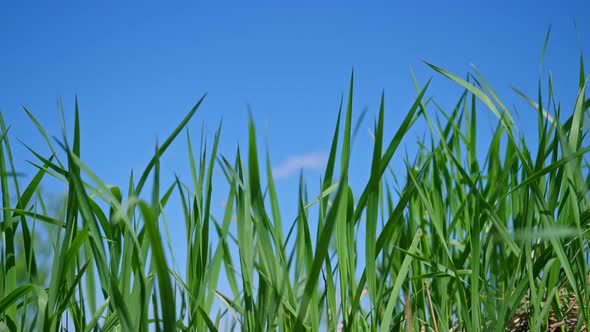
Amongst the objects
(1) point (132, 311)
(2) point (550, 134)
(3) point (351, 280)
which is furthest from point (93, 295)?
(2) point (550, 134)

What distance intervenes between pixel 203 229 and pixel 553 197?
0.59 meters

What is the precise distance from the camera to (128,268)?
0.84 meters

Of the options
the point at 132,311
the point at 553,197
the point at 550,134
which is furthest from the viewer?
the point at 550,134

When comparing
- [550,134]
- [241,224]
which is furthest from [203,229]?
[550,134]

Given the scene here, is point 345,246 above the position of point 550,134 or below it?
below

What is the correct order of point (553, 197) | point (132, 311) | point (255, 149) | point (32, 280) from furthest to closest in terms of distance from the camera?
point (553, 197), point (32, 280), point (132, 311), point (255, 149)

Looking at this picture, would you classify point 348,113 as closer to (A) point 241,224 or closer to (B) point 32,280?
(A) point 241,224

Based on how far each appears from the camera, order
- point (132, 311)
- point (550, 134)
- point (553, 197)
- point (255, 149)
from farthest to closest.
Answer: point (550, 134) → point (553, 197) → point (132, 311) → point (255, 149)

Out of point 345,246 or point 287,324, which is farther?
point 287,324

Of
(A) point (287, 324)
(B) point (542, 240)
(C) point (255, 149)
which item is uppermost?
(C) point (255, 149)

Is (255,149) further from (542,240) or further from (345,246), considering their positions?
(542,240)

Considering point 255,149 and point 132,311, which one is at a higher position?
point 255,149

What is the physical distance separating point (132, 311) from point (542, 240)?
33.4 inches

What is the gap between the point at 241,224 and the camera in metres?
0.86
